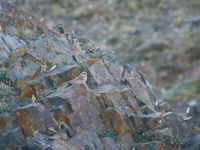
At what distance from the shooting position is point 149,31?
27.2 metres

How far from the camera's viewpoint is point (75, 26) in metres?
28.0

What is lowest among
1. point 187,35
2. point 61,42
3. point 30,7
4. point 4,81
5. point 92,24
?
point 4,81

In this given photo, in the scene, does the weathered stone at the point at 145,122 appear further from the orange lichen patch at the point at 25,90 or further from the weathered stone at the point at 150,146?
the orange lichen patch at the point at 25,90

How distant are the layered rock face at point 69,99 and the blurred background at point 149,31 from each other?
1047 cm

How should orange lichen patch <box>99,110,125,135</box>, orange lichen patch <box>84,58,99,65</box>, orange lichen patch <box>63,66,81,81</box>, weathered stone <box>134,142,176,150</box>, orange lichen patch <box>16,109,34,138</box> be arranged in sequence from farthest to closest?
orange lichen patch <box>84,58,99,65</box>, orange lichen patch <box>63,66,81,81</box>, orange lichen patch <box>99,110,125,135</box>, weathered stone <box>134,142,176,150</box>, orange lichen patch <box>16,109,34,138</box>

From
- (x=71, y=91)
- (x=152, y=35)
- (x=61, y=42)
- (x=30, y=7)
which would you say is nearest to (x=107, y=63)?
(x=61, y=42)

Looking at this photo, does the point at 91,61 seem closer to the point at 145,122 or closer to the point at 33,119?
the point at 145,122

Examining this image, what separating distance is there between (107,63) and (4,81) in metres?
2.33

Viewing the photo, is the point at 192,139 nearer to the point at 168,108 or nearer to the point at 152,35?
the point at 168,108

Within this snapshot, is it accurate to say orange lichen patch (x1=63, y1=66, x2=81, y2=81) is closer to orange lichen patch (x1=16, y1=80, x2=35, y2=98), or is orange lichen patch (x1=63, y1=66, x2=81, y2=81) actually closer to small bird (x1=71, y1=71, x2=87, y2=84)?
small bird (x1=71, y1=71, x2=87, y2=84)

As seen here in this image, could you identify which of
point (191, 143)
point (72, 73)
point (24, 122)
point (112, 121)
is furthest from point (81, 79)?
point (191, 143)

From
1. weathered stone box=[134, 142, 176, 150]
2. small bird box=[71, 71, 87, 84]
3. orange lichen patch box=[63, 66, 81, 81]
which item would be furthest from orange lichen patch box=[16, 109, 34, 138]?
weathered stone box=[134, 142, 176, 150]

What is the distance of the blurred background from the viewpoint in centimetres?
2386

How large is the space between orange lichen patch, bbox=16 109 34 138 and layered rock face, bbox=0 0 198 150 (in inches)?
0.6
